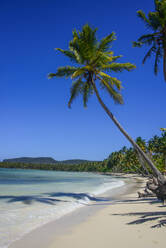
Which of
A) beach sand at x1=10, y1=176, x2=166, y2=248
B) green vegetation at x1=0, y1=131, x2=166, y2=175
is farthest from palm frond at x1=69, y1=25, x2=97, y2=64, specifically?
green vegetation at x1=0, y1=131, x2=166, y2=175

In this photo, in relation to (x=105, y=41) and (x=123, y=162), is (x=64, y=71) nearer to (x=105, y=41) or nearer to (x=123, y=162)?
(x=105, y=41)

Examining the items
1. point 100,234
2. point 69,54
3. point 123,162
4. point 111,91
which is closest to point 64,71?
point 69,54

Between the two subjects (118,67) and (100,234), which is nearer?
(100,234)

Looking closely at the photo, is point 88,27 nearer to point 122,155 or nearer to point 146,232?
point 146,232

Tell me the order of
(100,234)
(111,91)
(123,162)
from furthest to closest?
(123,162)
(111,91)
(100,234)

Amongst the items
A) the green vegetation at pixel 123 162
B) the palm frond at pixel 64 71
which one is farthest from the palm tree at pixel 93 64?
the green vegetation at pixel 123 162

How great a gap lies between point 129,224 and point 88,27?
10.3 meters

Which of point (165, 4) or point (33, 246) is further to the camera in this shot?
point (165, 4)

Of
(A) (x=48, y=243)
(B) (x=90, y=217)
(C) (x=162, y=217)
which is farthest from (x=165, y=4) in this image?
(A) (x=48, y=243)

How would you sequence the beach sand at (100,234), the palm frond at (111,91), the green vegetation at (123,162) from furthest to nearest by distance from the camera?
1. the green vegetation at (123,162)
2. the palm frond at (111,91)
3. the beach sand at (100,234)

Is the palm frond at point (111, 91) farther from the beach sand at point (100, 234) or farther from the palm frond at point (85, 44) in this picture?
the beach sand at point (100, 234)

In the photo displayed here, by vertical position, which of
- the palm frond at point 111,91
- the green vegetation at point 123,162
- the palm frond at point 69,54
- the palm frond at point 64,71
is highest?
the palm frond at point 69,54

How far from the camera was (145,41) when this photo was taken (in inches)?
481

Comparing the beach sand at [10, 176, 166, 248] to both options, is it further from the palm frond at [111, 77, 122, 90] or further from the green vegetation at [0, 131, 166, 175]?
the green vegetation at [0, 131, 166, 175]
